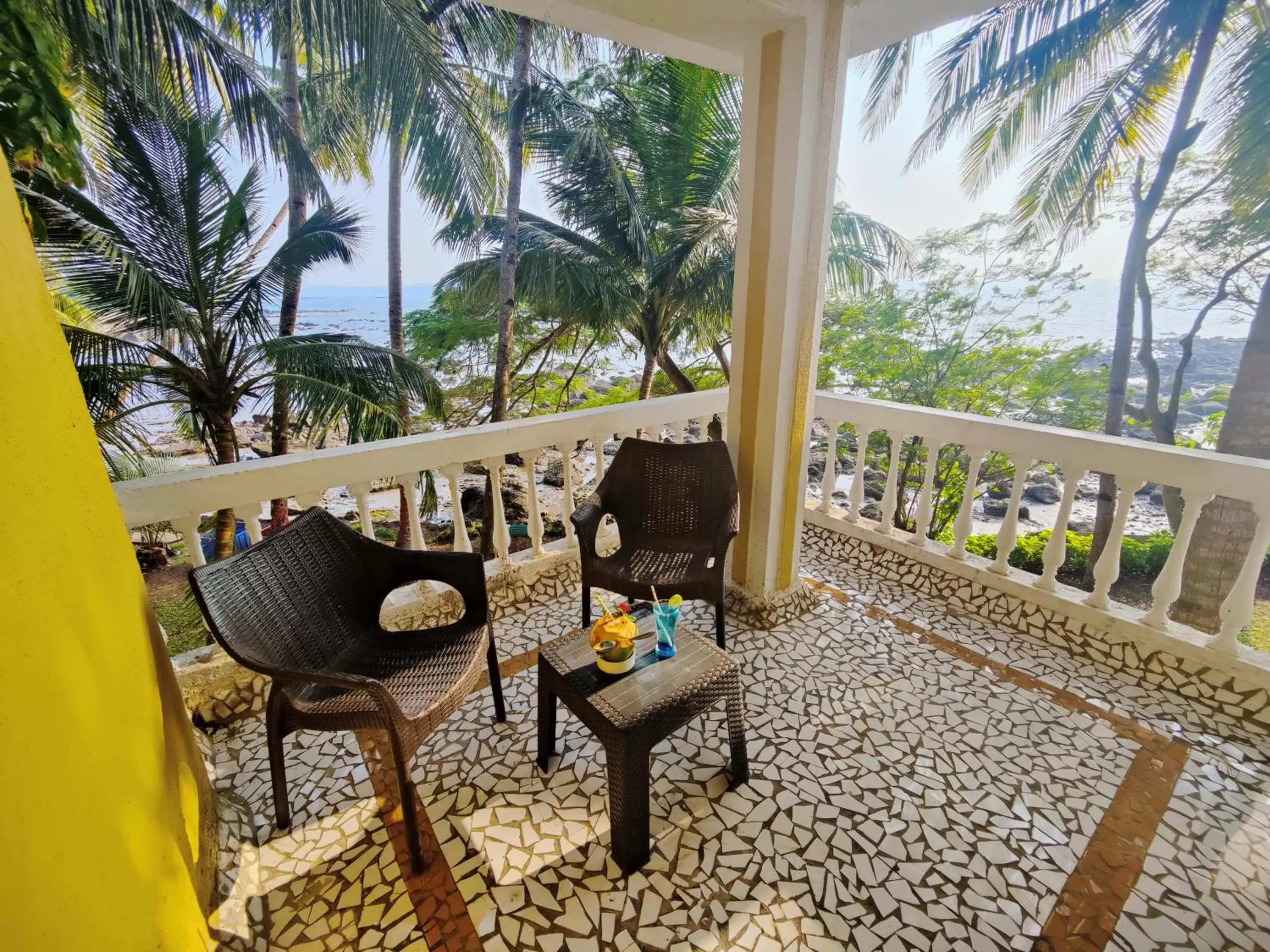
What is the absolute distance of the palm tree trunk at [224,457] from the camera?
14.4 ft

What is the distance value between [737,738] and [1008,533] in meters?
1.72

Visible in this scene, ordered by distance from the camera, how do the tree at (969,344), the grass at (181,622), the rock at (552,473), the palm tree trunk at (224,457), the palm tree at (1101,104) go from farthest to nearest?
the rock at (552,473), the tree at (969,344), the grass at (181,622), the palm tree trunk at (224,457), the palm tree at (1101,104)

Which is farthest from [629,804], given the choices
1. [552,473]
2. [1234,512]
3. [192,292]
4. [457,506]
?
[552,473]

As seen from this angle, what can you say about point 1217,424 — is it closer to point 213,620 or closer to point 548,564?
point 548,564

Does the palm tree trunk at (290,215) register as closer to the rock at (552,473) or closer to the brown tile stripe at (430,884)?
the brown tile stripe at (430,884)

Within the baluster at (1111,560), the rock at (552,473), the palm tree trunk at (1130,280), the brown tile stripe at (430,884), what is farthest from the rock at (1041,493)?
the brown tile stripe at (430,884)

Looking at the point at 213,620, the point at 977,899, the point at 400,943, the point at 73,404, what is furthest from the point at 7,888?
the point at 977,899

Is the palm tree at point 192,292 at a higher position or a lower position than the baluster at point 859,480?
higher

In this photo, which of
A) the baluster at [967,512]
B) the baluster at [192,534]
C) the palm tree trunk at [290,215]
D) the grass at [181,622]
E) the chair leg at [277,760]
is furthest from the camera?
the grass at [181,622]

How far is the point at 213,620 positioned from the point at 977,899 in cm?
194

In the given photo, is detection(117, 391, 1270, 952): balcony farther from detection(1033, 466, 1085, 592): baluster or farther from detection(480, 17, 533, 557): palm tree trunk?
detection(480, 17, 533, 557): palm tree trunk

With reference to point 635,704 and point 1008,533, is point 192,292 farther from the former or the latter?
point 1008,533

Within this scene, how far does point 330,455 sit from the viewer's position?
1.91m

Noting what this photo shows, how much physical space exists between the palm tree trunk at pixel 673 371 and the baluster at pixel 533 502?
4879 millimetres
